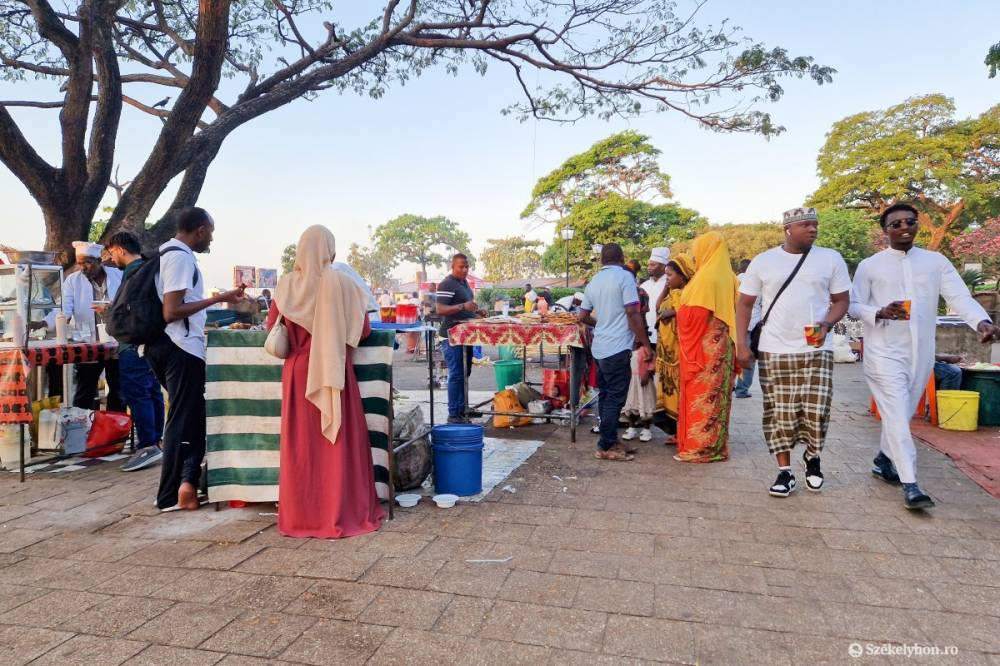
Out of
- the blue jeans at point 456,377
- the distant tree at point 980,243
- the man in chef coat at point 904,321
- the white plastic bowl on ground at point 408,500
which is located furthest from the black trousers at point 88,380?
the distant tree at point 980,243

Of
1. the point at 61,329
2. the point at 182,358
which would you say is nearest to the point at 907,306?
the point at 182,358

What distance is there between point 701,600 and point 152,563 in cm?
267

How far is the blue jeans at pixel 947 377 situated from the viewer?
668 centimetres

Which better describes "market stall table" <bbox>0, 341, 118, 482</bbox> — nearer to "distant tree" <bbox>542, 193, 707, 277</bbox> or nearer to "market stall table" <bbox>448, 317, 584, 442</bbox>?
"market stall table" <bbox>448, 317, 584, 442</bbox>

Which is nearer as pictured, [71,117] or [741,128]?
[71,117]

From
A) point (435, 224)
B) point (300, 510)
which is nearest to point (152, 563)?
point (300, 510)

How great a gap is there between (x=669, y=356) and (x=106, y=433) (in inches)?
203

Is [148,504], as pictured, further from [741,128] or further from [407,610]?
[741,128]

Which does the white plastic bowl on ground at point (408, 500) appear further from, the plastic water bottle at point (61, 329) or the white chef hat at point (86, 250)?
the white chef hat at point (86, 250)

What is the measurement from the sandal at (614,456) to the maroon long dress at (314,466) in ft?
7.41

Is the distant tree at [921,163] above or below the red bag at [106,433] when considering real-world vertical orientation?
above

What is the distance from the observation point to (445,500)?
406 centimetres

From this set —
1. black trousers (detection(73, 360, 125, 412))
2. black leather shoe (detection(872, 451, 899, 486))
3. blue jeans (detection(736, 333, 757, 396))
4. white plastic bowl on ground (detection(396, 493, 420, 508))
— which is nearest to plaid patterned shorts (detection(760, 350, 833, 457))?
black leather shoe (detection(872, 451, 899, 486))

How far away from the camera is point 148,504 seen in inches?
167
